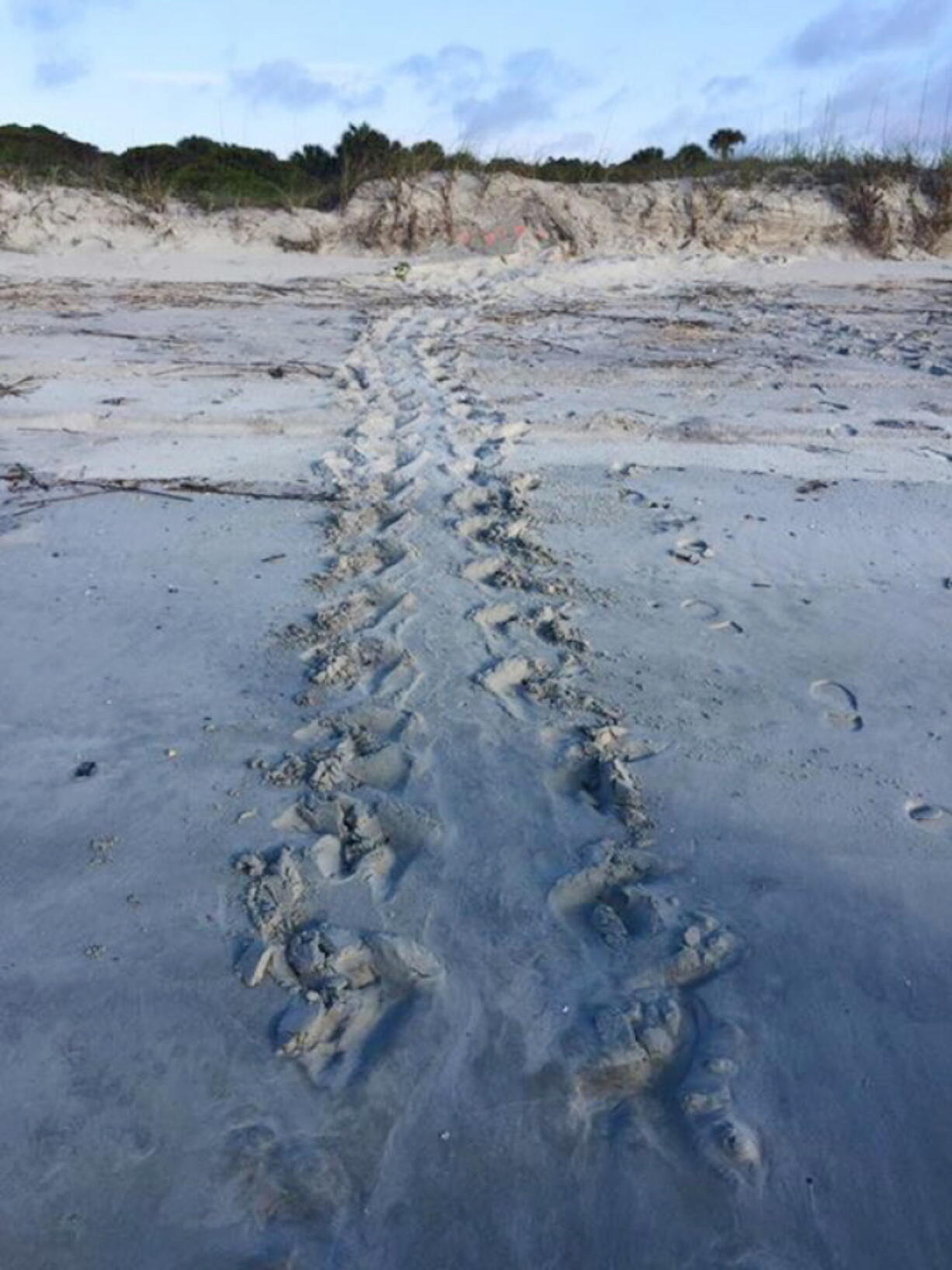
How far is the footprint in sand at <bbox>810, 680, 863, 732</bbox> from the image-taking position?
2689mm

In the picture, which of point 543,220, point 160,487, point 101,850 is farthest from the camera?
point 543,220

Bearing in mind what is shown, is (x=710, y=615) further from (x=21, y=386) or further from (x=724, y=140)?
(x=724, y=140)

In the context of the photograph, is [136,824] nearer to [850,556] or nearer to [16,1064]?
[16,1064]

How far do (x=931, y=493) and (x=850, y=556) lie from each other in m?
0.87

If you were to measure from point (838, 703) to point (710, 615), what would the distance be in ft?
1.88

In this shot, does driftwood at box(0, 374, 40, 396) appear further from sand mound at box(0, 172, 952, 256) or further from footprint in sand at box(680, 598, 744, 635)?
sand mound at box(0, 172, 952, 256)

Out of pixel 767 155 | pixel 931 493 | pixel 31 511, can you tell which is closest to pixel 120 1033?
pixel 31 511

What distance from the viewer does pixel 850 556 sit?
3701mm

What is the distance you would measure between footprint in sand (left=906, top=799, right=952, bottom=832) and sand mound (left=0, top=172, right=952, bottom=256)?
35.1ft

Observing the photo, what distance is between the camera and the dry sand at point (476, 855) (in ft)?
4.96

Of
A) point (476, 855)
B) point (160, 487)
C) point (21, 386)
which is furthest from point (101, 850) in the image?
point (21, 386)

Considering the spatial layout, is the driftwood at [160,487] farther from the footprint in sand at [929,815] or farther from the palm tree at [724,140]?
the palm tree at [724,140]

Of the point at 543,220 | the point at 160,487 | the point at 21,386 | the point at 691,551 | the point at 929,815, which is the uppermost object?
the point at 543,220

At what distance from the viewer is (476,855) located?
7.11ft
